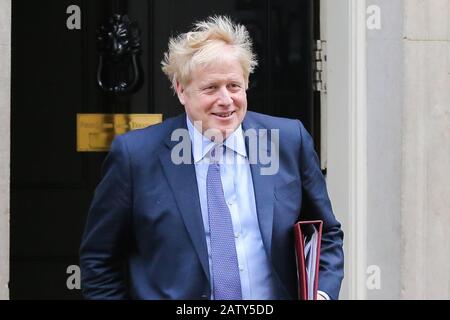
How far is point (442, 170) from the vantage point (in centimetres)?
436

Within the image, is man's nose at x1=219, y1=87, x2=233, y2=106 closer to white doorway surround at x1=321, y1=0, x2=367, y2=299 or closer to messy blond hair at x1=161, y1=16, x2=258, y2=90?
messy blond hair at x1=161, y1=16, x2=258, y2=90

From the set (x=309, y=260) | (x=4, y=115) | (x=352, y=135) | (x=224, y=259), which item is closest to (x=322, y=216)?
(x=309, y=260)

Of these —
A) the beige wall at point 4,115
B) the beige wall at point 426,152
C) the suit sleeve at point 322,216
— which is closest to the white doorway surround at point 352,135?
the beige wall at point 426,152

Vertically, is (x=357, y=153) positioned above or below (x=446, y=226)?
above

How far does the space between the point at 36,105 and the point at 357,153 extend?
1.57 metres

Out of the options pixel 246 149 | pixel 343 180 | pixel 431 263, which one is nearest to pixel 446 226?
pixel 431 263

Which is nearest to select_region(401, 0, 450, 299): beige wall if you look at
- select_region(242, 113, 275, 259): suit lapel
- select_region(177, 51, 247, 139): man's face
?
select_region(242, 113, 275, 259): suit lapel

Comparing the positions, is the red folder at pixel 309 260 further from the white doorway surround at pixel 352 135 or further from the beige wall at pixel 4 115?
the beige wall at pixel 4 115

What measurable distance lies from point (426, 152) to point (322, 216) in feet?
5.12

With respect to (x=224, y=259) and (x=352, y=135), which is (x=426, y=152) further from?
(x=224, y=259)

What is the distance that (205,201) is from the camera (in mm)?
2811
